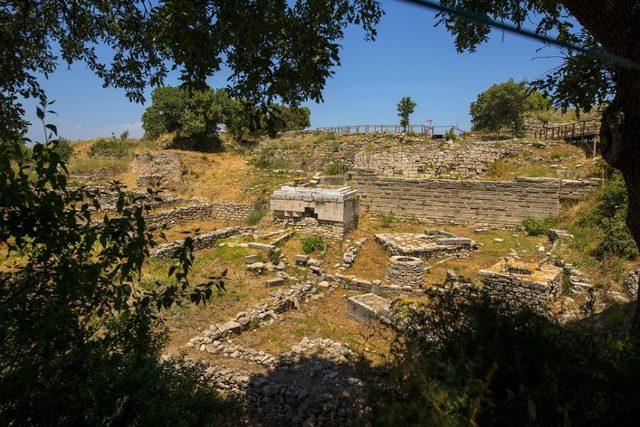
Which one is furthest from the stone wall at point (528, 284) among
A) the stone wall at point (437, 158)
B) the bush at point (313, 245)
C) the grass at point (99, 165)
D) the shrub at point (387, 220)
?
the grass at point (99, 165)

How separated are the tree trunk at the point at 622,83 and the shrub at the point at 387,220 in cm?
1275

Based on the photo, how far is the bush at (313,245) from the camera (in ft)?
41.1

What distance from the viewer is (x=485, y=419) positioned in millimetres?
2695

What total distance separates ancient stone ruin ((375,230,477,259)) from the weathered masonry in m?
3.56

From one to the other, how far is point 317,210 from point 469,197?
7109 mm

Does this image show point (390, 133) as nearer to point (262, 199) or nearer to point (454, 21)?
point (262, 199)

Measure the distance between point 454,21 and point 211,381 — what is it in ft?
23.9

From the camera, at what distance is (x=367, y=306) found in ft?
28.8

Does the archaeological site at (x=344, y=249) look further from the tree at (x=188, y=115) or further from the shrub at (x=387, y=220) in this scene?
the tree at (x=188, y=115)

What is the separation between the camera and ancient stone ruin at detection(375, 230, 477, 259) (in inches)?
472

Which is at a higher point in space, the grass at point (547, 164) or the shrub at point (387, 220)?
the grass at point (547, 164)

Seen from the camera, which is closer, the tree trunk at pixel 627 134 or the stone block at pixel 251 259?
the tree trunk at pixel 627 134

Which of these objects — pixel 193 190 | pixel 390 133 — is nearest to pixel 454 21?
pixel 193 190

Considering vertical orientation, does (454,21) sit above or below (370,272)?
above
